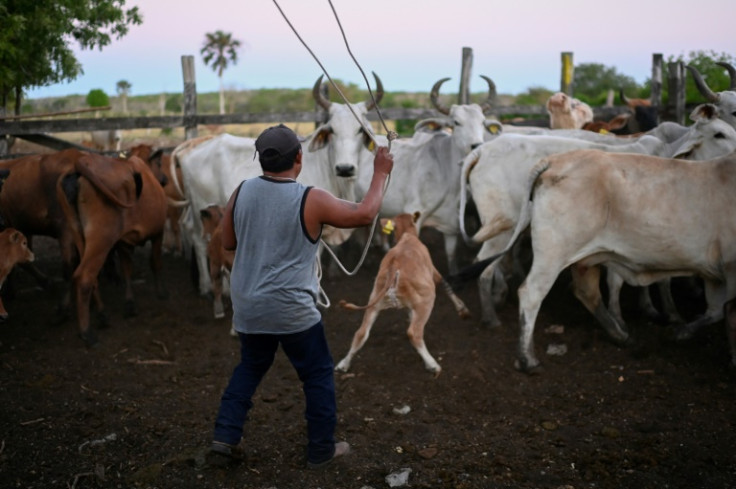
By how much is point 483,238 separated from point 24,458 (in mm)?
4391

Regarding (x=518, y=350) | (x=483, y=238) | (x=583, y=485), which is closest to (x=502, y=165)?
(x=483, y=238)

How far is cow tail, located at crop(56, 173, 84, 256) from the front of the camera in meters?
7.35

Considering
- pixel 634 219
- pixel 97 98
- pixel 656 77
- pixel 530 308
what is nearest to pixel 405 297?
pixel 530 308

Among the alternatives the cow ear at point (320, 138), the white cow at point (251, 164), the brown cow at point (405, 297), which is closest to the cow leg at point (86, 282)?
the white cow at point (251, 164)

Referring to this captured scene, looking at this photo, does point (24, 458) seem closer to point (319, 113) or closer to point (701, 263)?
point (701, 263)

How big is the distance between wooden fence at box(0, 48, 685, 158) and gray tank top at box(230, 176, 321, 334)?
23.1 feet

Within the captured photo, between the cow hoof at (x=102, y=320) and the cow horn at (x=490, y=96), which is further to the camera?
the cow horn at (x=490, y=96)

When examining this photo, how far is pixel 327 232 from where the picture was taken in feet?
29.5

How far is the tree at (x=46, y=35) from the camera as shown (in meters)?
10.4

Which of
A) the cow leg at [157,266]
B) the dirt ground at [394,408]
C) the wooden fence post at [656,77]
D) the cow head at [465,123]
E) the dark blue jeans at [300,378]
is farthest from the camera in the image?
the wooden fence post at [656,77]

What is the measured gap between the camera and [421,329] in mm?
6258

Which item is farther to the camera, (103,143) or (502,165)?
(103,143)

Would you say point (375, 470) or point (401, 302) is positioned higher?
point (401, 302)

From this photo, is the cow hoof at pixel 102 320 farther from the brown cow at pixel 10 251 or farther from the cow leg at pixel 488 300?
the cow leg at pixel 488 300
